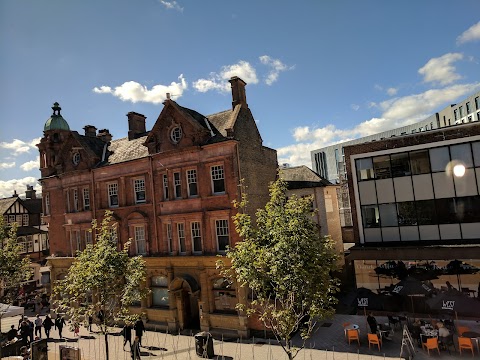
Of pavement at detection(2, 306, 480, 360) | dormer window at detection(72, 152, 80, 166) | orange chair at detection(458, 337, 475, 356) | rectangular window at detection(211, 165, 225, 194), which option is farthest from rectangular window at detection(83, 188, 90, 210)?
orange chair at detection(458, 337, 475, 356)

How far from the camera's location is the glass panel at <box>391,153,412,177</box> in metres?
21.5

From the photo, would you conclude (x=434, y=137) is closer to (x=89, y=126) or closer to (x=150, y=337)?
(x=150, y=337)

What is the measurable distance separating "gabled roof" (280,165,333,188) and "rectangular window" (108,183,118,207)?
44.8 feet

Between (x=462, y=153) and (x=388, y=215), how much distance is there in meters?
5.50

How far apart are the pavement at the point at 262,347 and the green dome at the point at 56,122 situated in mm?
18755

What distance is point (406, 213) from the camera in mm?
21406

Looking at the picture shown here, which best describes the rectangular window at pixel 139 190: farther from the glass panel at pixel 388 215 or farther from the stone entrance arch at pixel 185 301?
the glass panel at pixel 388 215

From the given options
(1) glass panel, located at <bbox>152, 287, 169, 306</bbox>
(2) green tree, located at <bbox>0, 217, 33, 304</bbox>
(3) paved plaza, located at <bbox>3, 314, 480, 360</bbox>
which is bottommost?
(3) paved plaza, located at <bbox>3, 314, 480, 360</bbox>

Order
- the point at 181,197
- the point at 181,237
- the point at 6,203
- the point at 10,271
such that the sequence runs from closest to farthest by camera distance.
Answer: the point at 181,197
the point at 181,237
the point at 10,271
the point at 6,203

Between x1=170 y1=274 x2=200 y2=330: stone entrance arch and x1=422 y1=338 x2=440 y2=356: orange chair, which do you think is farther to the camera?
x1=170 y1=274 x2=200 y2=330: stone entrance arch

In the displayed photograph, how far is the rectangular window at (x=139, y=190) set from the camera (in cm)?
2606

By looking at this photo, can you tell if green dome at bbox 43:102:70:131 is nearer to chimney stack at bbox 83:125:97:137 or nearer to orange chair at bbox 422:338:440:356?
chimney stack at bbox 83:125:97:137

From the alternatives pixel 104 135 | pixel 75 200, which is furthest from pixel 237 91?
pixel 75 200

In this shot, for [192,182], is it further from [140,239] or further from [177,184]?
[140,239]
